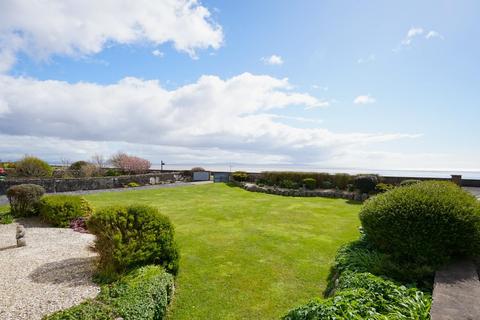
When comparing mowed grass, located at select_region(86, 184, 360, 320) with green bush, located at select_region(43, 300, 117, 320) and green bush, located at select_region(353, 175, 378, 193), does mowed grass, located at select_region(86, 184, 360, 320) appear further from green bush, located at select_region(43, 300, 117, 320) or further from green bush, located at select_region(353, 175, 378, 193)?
green bush, located at select_region(353, 175, 378, 193)

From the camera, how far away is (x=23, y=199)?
1071 cm

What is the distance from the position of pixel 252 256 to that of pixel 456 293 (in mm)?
4347

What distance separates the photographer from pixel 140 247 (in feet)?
17.2

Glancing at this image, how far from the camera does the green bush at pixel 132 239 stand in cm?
512

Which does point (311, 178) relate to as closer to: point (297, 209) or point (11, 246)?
point (297, 209)

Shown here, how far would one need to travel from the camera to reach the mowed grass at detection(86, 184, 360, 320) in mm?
4938

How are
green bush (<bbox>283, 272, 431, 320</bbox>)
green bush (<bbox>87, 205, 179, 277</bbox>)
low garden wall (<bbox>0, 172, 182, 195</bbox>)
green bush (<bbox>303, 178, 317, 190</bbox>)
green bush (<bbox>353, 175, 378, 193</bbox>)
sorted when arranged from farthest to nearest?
green bush (<bbox>303, 178, 317, 190</bbox>), low garden wall (<bbox>0, 172, 182, 195</bbox>), green bush (<bbox>353, 175, 378, 193</bbox>), green bush (<bbox>87, 205, 179, 277</bbox>), green bush (<bbox>283, 272, 431, 320</bbox>)

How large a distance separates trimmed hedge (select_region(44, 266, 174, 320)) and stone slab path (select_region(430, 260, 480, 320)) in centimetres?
371

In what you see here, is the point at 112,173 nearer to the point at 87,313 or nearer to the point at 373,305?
the point at 87,313

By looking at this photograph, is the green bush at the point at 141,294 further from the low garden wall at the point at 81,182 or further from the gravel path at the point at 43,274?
→ the low garden wall at the point at 81,182

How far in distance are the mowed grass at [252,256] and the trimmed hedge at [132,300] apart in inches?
20.5

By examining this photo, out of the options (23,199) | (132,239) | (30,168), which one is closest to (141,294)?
(132,239)

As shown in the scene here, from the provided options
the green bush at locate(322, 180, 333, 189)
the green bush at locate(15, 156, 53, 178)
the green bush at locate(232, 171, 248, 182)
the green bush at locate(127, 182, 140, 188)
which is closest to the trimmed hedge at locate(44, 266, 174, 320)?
the green bush at locate(322, 180, 333, 189)

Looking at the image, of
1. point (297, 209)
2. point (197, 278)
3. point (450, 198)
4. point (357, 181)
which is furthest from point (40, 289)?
point (357, 181)
